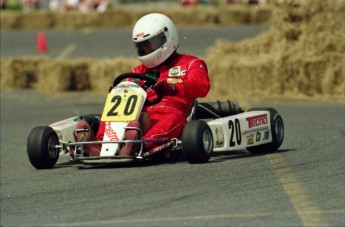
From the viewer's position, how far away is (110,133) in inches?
351

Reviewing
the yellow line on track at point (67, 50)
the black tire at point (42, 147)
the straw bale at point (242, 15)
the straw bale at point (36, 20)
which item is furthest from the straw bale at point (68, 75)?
the straw bale at point (36, 20)

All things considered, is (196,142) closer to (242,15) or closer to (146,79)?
(146,79)

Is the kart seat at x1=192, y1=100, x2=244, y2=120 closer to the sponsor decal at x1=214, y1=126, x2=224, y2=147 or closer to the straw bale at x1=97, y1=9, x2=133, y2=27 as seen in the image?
the sponsor decal at x1=214, y1=126, x2=224, y2=147

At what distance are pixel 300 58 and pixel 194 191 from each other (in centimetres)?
804

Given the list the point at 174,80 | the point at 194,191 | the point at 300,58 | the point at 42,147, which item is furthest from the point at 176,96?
the point at 300,58

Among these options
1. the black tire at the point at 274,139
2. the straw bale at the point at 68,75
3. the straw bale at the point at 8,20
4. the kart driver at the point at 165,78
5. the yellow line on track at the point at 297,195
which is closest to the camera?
the yellow line on track at the point at 297,195

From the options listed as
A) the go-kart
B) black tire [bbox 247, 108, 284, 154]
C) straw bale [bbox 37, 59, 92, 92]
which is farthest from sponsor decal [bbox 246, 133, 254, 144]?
straw bale [bbox 37, 59, 92, 92]

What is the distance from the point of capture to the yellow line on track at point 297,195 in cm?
612

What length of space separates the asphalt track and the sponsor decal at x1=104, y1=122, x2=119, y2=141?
10.2 inches

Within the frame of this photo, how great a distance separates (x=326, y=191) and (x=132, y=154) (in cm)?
219

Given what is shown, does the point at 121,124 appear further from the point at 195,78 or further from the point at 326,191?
the point at 326,191

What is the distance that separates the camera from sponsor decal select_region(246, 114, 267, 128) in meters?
9.65

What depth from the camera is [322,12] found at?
1517 centimetres

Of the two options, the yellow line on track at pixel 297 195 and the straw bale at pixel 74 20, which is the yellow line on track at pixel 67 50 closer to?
the straw bale at pixel 74 20
